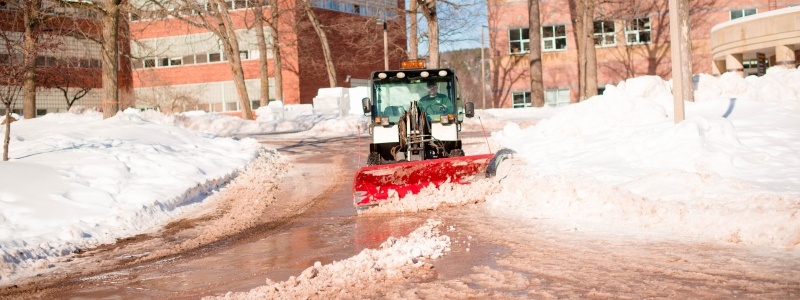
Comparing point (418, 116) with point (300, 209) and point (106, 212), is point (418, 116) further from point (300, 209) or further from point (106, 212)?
point (106, 212)

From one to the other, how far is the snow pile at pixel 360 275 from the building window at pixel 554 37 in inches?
1736

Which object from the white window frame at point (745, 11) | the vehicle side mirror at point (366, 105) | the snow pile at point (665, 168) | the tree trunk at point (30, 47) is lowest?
the snow pile at point (665, 168)

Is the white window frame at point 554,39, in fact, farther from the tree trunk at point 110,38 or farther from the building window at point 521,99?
the tree trunk at point 110,38

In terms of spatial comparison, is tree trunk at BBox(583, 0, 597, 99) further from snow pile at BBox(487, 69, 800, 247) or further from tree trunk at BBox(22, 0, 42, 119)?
tree trunk at BBox(22, 0, 42, 119)

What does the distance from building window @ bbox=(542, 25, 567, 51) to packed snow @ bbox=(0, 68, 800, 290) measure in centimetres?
2816

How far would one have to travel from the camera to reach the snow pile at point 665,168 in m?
9.98

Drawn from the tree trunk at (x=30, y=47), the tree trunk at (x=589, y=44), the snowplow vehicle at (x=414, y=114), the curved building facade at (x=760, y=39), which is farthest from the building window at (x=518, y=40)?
the snowplow vehicle at (x=414, y=114)

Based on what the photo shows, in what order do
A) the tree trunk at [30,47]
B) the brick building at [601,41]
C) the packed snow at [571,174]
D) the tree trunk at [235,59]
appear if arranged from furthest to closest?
1. the brick building at [601,41]
2. the tree trunk at [235,59]
3. the tree trunk at [30,47]
4. the packed snow at [571,174]

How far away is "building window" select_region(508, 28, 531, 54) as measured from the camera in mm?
52719

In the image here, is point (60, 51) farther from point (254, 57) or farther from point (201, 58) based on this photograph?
point (201, 58)

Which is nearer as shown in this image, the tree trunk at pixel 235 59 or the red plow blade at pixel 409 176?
the red plow blade at pixel 409 176

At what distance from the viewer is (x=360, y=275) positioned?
7.98 metres

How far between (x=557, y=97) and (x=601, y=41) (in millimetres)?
4174

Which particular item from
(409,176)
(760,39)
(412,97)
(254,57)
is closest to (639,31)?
(760,39)
